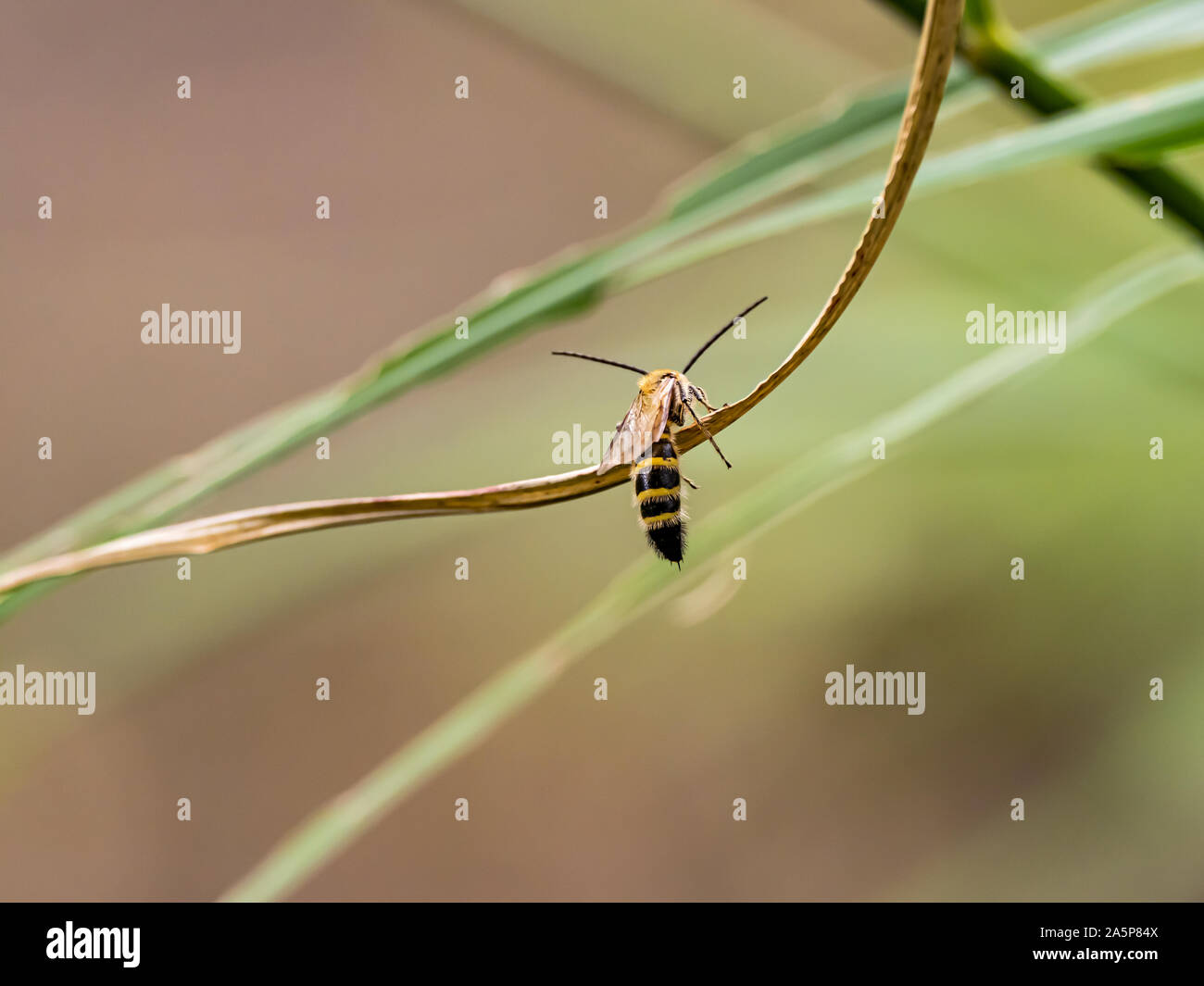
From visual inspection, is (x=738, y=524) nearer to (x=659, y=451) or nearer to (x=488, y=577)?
(x=659, y=451)

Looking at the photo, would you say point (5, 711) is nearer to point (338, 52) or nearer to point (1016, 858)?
point (1016, 858)

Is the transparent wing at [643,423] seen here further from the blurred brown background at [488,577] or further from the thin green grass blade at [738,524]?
the blurred brown background at [488,577]

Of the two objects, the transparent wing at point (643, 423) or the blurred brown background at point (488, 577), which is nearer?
the transparent wing at point (643, 423)

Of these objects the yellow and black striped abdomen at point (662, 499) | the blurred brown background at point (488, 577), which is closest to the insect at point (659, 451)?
the yellow and black striped abdomen at point (662, 499)

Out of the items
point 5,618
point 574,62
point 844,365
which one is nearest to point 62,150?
point 574,62

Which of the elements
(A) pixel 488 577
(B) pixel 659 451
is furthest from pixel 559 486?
(A) pixel 488 577
